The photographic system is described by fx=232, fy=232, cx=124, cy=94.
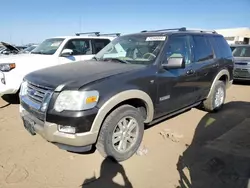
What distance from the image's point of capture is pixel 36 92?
10.7ft

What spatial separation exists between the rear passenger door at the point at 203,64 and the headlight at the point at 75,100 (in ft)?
8.14

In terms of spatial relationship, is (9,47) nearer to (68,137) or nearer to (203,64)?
(203,64)

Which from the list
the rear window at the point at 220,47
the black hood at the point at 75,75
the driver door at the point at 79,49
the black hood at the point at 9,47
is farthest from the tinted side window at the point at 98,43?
the black hood at the point at 9,47

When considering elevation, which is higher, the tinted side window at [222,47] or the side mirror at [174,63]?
the tinted side window at [222,47]

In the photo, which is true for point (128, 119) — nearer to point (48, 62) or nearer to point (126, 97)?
point (126, 97)

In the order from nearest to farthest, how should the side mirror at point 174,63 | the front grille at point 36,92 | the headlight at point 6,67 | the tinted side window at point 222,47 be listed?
the front grille at point 36,92, the side mirror at point 174,63, the tinted side window at point 222,47, the headlight at point 6,67

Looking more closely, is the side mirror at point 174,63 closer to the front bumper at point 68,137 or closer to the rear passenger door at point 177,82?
the rear passenger door at point 177,82

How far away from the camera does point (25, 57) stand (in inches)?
241

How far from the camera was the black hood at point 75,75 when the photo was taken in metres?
3.00

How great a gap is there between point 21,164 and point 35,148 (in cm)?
48

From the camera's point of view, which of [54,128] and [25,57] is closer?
[54,128]

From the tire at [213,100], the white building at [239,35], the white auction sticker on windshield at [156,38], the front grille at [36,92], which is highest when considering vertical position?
the white building at [239,35]

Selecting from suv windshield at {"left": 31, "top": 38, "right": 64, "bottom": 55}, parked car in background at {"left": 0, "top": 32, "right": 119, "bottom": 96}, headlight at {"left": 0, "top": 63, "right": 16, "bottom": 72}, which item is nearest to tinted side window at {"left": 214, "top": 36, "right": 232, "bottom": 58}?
parked car in background at {"left": 0, "top": 32, "right": 119, "bottom": 96}

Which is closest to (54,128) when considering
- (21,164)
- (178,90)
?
(21,164)
